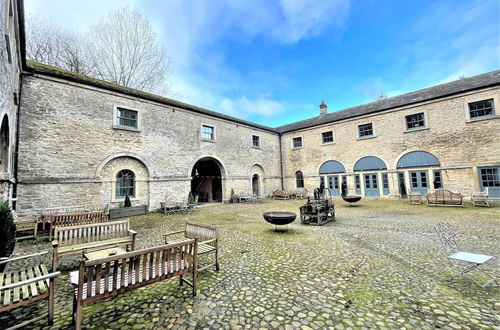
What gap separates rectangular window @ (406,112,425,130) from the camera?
1553cm

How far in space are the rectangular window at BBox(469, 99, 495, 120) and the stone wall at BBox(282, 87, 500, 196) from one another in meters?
0.30

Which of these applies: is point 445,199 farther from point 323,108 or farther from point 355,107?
point 323,108

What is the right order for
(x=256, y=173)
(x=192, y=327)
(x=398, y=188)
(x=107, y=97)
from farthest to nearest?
(x=256, y=173), (x=398, y=188), (x=107, y=97), (x=192, y=327)

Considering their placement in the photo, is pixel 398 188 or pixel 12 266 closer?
pixel 12 266

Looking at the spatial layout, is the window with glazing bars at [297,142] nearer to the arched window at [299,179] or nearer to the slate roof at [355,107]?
the slate roof at [355,107]

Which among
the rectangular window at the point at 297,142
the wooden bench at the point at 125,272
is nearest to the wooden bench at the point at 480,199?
the rectangular window at the point at 297,142

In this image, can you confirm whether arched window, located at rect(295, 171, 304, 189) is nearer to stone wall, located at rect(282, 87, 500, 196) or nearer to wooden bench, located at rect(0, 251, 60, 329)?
stone wall, located at rect(282, 87, 500, 196)

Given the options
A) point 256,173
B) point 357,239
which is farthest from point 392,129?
point 357,239

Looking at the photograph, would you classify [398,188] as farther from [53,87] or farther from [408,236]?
[53,87]

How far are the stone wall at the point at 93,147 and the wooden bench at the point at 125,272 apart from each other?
363 inches

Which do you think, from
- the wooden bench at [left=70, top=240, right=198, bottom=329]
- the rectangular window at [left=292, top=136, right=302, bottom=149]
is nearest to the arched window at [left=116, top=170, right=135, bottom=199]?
the wooden bench at [left=70, top=240, right=198, bottom=329]

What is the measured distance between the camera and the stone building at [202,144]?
29.8 feet

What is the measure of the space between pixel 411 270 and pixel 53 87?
15.0 meters

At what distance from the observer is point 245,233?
280 inches
